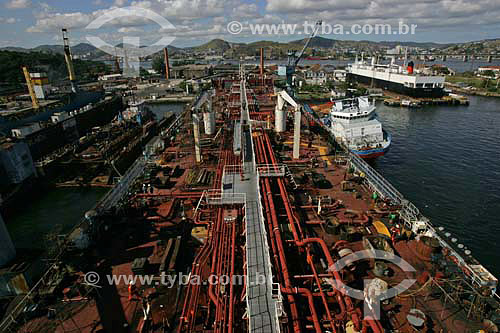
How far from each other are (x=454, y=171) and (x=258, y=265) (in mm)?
37628

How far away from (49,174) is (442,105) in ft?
320

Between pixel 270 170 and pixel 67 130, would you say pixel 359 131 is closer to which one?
pixel 270 170

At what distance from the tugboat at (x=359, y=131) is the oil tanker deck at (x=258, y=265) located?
1595 centimetres

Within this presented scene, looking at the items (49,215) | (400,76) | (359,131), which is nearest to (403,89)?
(400,76)

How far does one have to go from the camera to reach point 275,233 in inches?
599

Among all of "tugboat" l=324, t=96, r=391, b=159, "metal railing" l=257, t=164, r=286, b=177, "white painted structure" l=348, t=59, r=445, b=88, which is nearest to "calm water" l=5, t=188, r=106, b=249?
"metal railing" l=257, t=164, r=286, b=177

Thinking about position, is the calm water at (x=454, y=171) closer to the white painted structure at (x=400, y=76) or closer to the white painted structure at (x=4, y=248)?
the white painted structure at (x=400, y=76)

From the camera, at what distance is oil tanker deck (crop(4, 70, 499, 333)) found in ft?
37.8

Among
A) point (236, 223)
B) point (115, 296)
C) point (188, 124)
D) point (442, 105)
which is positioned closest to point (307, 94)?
point (442, 105)

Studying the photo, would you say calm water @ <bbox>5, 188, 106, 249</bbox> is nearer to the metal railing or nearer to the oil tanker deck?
the oil tanker deck

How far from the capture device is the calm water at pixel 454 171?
25942 mm

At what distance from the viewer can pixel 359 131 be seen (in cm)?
4075

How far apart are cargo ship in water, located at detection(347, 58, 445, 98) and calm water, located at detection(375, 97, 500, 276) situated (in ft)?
66.6

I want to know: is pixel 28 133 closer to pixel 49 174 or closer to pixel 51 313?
pixel 49 174
